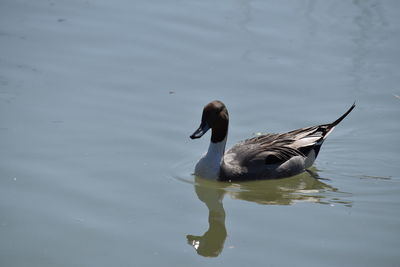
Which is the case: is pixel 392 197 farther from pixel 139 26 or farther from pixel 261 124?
pixel 139 26

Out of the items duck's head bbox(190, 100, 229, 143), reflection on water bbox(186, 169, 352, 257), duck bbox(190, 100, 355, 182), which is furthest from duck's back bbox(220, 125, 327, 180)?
duck's head bbox(190, 100, 229, 143)

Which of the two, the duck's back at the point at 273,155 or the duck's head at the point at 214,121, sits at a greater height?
the duck's head at the point at 214,121

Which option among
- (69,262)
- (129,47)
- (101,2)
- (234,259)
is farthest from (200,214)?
(101,2)

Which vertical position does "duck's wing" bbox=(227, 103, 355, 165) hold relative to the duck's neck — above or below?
above

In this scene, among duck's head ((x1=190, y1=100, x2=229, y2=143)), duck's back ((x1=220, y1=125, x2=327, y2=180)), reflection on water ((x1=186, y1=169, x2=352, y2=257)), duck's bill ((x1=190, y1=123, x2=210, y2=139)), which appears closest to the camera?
reflection on water ((x1=186, y1=169, x2=352, y2=257))

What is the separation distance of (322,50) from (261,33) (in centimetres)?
126

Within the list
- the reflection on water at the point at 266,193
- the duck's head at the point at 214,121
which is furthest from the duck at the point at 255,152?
the reflection on water at the point at 266,193

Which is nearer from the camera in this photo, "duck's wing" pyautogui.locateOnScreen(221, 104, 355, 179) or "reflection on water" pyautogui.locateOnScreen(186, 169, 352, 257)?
"reflection on water" pyautogui.locateOnScreen(186, 169, 352, 257)

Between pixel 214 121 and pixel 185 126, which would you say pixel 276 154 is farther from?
pixel 185 126

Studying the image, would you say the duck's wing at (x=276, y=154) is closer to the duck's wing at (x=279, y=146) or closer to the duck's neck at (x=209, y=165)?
the duck's wing at (x=279, y=146)

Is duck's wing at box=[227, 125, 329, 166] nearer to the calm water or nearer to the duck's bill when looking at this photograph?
the calm water

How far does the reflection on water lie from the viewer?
8891mm

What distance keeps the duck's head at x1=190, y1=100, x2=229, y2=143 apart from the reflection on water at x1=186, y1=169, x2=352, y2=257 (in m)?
0.65

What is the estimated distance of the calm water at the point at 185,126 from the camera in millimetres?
7816
